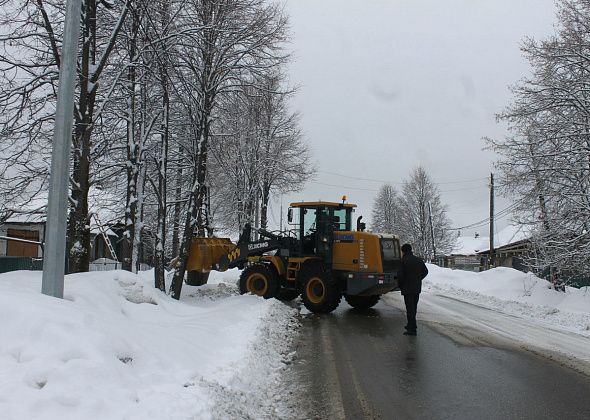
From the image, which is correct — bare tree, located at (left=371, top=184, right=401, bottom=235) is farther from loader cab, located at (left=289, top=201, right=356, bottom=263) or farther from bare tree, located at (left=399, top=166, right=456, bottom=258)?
loader cab, located at (left=289, top=201, right=356, bottom=263)

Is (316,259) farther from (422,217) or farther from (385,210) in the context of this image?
(385,210)

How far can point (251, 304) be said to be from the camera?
12602 millimetres

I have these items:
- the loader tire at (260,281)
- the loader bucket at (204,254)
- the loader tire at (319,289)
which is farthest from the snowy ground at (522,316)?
the loader bucket at (204,254)

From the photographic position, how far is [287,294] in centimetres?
1587

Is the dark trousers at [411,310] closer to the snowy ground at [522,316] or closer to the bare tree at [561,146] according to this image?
the snowy ground at [522,316]

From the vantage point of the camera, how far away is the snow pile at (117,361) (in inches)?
156

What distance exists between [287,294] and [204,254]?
115 inches

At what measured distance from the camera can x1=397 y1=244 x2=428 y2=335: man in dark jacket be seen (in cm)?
1029

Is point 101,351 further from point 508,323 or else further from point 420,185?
point 420,185

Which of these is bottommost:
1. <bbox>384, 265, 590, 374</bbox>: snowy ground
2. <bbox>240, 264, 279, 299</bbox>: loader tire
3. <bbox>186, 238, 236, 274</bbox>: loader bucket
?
<bbox>384, 265, 590, 374</bbox>: snowy ground

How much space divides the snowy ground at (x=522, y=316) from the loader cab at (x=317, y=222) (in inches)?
134

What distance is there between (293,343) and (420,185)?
160ft

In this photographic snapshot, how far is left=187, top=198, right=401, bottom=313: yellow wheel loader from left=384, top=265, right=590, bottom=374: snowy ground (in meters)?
1.79

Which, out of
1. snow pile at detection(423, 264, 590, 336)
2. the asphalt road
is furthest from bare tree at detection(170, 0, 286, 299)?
snow pile at detection(423, 264, 590, 336)
